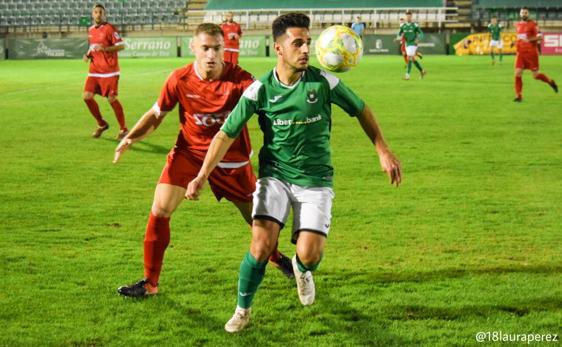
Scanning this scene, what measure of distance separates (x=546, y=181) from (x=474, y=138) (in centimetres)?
375

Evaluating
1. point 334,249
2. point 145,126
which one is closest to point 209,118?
point 145,126

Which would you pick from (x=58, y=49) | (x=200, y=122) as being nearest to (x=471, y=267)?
(x=200, y=122)

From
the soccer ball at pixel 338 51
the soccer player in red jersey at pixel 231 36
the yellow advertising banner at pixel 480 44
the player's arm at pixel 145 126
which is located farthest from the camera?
the yellow advertising banner at pixel 480 44

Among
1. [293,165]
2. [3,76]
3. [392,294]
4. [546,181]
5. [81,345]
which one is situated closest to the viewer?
[81,345]

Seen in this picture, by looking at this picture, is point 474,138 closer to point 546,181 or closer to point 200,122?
point 546,181

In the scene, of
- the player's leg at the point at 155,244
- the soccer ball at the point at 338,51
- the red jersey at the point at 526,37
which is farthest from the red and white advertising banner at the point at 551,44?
the player's leg at the point at 155,244

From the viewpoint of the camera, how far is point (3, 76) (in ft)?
97.7

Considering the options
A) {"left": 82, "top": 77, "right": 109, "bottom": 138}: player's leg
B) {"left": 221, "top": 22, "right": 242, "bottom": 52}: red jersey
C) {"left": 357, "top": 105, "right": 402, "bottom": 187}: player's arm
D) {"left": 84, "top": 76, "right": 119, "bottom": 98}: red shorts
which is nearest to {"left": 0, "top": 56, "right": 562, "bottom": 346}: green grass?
{"left": 82, "top": 77, "right": 109, "bottom": 138}: player's leg

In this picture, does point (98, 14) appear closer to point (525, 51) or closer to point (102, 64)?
point (102, 64)

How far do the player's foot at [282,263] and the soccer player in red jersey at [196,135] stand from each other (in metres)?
0.41

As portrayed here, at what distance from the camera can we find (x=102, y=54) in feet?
46.6

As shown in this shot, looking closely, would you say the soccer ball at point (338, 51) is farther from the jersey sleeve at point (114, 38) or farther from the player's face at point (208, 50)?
the jersey sleeve at point (114, 38)

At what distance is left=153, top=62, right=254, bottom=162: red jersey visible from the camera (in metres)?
5.77

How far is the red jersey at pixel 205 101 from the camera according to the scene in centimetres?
577
